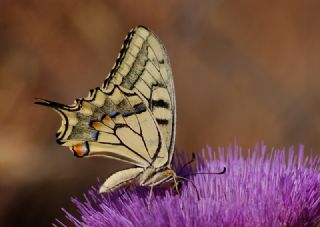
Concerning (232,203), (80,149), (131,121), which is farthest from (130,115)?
(232,203)

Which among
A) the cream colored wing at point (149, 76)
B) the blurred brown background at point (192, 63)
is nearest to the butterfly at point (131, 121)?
the cream colored wing at point (149, 76)

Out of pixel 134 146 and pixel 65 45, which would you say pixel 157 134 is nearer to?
pixel 134 146

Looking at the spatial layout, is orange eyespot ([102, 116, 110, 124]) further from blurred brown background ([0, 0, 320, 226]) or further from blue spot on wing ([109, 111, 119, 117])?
blurred brown background ([0, 0, 320, 226])

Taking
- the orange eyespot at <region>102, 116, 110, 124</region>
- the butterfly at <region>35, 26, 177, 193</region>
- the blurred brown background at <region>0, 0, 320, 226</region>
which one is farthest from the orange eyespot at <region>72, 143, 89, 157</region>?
the blurred brown background at <region>0, 0, 320, 226</region>

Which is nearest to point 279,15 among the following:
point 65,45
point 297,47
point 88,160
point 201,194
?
point 297,47

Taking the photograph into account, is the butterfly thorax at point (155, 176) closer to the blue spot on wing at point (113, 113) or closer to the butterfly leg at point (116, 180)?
the butterfly leg at point (116, 180)

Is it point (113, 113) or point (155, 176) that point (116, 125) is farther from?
point (155, 176)
